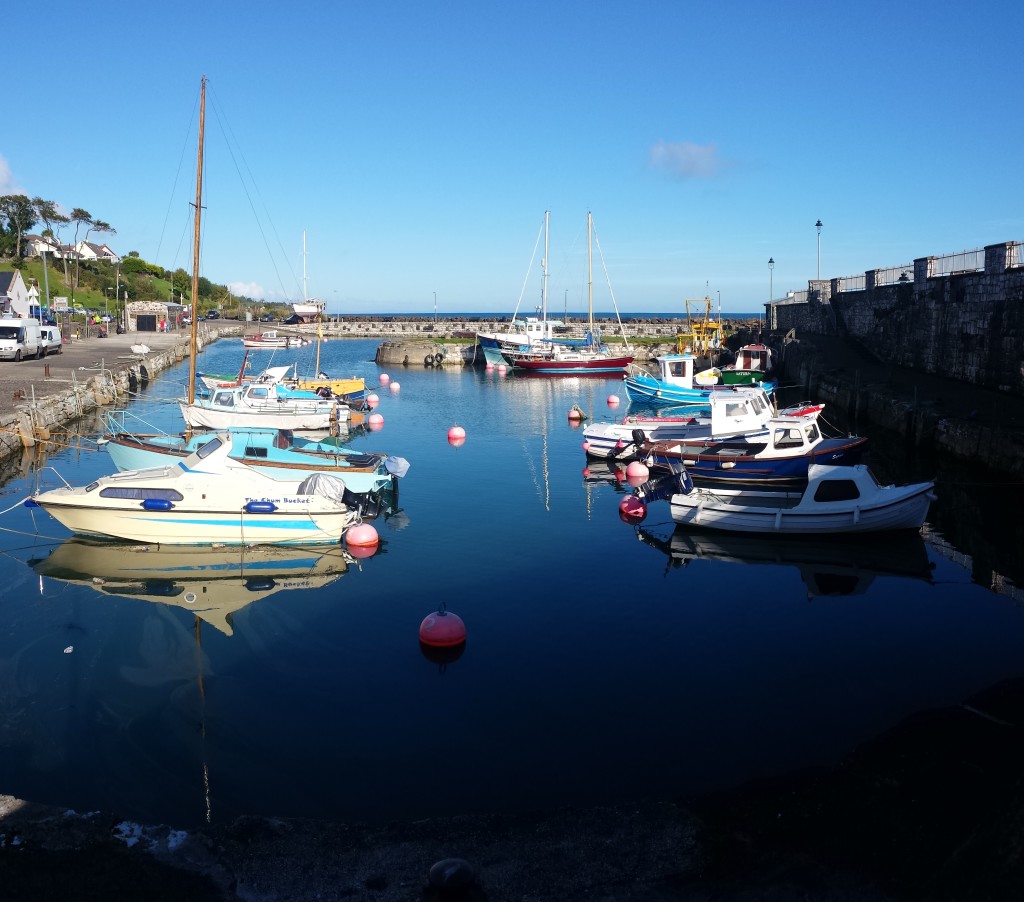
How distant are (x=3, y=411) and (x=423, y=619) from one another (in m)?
22.2

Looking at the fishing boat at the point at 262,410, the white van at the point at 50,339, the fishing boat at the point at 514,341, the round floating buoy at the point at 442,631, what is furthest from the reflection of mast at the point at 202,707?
the fishing boat at the point at 514,341

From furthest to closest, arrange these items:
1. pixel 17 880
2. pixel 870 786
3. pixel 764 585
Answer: pixel 764 585
pixel 870 786
pixel 17 880

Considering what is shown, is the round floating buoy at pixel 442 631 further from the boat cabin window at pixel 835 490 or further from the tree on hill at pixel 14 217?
the tree on hill at pixel 14 217

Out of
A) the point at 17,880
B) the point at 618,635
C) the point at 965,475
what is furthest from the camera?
the point at 965,475

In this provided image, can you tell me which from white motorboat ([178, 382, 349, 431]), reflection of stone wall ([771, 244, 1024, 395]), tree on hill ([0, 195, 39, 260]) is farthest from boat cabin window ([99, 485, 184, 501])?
tree on hill ([0, 195, 39, 260])

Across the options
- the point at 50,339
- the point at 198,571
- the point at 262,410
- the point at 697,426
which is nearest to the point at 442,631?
the point at 198,571

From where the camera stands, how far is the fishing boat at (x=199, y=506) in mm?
18828

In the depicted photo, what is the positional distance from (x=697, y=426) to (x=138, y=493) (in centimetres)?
1825

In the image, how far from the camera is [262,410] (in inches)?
1342

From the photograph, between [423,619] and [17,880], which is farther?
[423,619]

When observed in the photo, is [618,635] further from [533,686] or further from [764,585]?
[764,585]

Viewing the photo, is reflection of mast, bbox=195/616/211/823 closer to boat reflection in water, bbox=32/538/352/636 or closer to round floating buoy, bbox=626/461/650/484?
boat reflection in water, bbox=32/538/352/636

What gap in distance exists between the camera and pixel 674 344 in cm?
8206

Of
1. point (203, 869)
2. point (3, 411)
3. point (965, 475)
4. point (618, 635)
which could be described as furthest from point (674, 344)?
point (203, 869)
